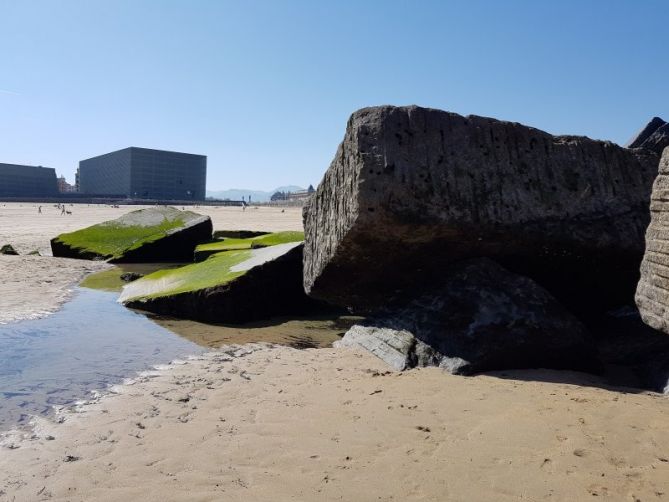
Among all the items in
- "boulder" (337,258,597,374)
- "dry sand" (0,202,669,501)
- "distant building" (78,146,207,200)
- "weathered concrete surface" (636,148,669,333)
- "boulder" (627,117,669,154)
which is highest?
"distant building" (78,146,207,200)

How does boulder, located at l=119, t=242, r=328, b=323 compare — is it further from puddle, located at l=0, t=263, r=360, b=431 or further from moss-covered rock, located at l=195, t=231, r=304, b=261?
moss-covered rock, located at l=195, t=231, r=304, b=261

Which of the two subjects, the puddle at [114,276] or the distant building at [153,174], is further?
the distant building at [153,174]

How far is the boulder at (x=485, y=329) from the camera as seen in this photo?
13.6 ft

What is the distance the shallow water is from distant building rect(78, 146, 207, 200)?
116 m

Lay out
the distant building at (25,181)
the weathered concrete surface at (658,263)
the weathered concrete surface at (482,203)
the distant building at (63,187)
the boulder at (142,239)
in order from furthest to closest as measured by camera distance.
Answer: the distant building at (63,187) → the distant building at (25,181) → the boulder at (142,239) → the weathered concrete surface at (482,203) → the weathered concrete surface at (658,263)

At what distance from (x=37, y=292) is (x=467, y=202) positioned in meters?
6.77

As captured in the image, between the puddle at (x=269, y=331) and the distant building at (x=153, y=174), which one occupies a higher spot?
the distant building at (x=153, y=174)

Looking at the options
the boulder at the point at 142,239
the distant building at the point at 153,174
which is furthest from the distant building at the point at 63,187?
the boulder at the point at 142,239

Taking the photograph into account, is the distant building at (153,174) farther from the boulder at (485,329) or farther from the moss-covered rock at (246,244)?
the boulder at (485,329)

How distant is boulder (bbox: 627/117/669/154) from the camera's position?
5324 millimetres

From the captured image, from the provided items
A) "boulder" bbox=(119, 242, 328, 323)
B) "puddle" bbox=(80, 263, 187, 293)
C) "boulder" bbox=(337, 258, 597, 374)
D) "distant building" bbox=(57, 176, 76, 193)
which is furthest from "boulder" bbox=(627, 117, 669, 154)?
"distant building" bbox=(57, 176, 76, 193)

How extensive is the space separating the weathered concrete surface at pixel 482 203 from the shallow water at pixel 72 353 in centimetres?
188

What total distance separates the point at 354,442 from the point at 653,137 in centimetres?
437

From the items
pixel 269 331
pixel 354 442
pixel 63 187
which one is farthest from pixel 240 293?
pixel 63 187
